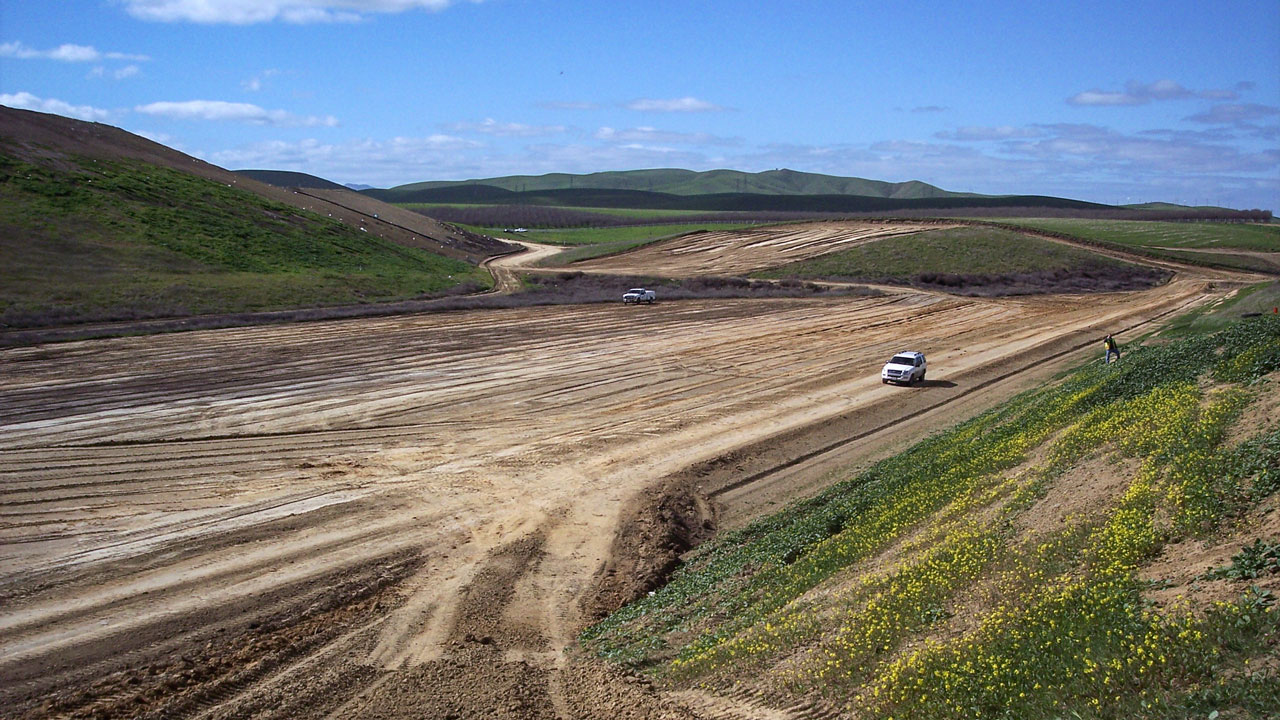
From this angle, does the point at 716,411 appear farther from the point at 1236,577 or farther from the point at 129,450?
the point at 1236,577

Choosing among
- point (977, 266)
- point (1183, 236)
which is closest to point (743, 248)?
point (977, 266)

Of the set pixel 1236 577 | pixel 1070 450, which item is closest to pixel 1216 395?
pixel 1070 450

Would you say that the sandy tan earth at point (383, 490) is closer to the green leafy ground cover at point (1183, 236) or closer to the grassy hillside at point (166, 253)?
the grassy hillside at point (166, 253)

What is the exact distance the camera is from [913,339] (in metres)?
46.8

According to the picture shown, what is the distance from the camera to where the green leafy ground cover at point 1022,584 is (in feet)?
26.9

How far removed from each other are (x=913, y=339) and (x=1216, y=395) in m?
31.8

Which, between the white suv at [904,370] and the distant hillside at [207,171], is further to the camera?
the distant hillside at [207,171]

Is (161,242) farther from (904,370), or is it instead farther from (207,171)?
(904,370)

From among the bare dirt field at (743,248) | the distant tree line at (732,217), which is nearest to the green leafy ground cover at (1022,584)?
the bare dirt field at (743,248)

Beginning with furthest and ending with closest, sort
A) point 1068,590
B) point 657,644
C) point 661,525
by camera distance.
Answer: point 661,525 < point 657,644 < point 1068,590

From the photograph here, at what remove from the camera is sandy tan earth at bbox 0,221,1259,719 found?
41.4 feet

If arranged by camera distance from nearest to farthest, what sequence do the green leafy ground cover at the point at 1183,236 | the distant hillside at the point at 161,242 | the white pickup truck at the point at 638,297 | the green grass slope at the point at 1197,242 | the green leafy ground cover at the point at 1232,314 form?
the green leafy ground cover at the point at 1232,314 → the distant hillside at the point at 161,242 → the white pickup truck at the point at 638,297 → the green grass slope at the point at 1197,242 → the green leafy ground cover at the point at 1183,236

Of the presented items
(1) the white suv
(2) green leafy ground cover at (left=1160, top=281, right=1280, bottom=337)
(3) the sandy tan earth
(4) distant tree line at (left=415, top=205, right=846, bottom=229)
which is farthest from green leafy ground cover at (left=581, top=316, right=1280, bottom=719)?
(4) distant tree line at (left=415, top=205, right=846, bottom=229)

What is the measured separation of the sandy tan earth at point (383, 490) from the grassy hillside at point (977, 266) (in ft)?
84.8
